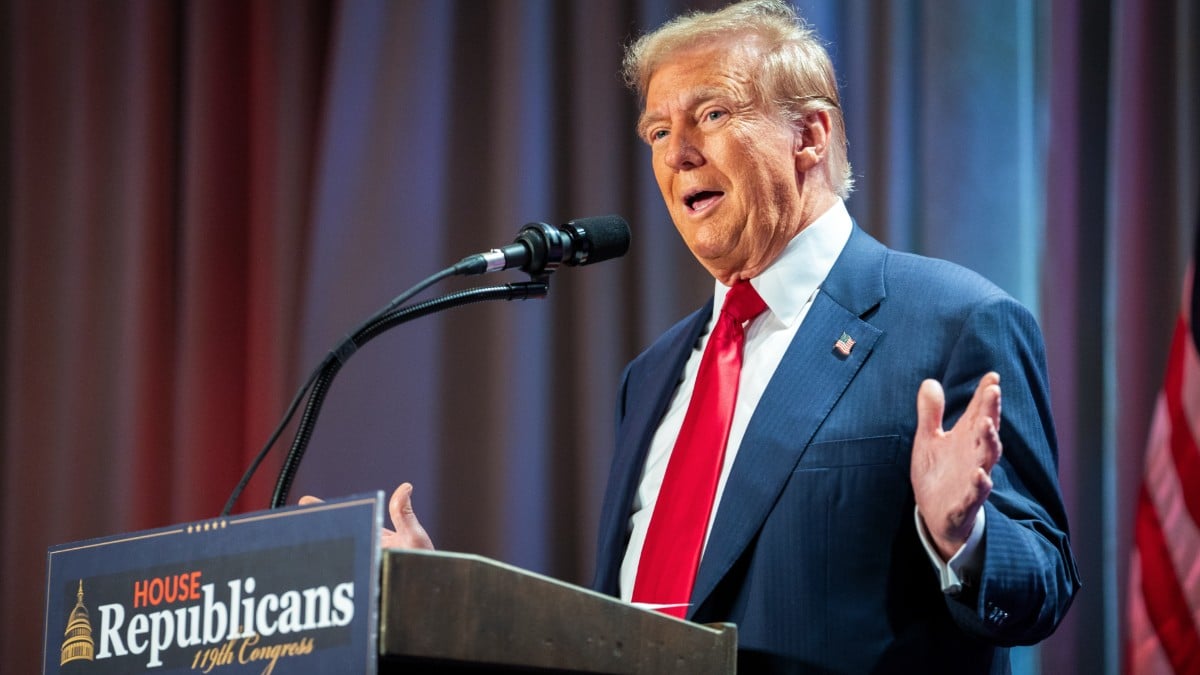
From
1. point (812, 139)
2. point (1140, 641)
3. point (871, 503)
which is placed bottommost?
point (1140, 641)

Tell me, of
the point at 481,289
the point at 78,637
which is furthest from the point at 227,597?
the point at 481,289

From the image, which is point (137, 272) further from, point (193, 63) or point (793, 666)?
point (793, 666)

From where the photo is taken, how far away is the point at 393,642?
1063 mm

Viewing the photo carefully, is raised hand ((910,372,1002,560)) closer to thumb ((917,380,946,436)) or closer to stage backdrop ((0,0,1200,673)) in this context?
thumb ((917,380,946,436))

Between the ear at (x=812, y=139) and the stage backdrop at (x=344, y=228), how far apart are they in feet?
1.60

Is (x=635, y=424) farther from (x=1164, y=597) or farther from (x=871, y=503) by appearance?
(x=1164, y=597)

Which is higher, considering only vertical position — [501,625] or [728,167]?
[728,167]

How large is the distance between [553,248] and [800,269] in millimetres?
562

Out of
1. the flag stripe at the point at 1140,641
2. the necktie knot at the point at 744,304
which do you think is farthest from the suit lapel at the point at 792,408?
the flag stripe at the point at 1140,641

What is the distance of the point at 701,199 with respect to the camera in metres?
2.12

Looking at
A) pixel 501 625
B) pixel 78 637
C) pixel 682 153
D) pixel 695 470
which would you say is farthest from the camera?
pixel 682 153

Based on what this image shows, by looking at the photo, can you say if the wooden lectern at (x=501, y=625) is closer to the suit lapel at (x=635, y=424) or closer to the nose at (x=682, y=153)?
the suit lapel at (x=635, y=424)

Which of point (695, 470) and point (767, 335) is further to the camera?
point (767, 335)

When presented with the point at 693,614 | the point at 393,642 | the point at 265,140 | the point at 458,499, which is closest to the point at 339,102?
the point at 265,140
